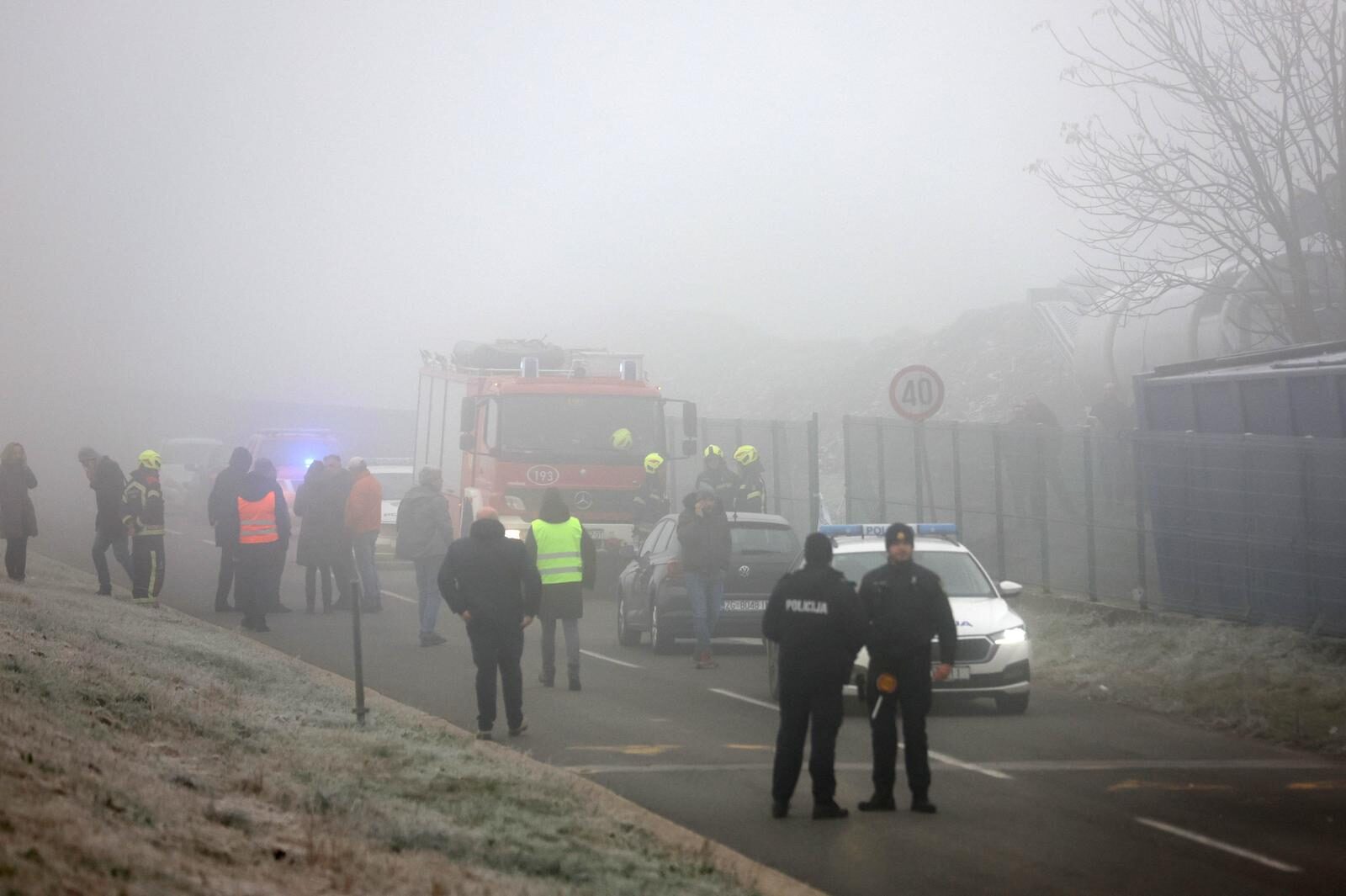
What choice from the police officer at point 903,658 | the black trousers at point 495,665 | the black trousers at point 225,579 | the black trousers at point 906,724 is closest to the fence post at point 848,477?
the black trousers at point 225,579

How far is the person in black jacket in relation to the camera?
31.7 feet

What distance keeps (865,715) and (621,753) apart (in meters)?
3.07

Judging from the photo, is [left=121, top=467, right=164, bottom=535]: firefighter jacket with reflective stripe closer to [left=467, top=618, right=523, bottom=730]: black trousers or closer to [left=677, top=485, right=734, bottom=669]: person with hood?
[left=677, top=485, right=734, bottom=669]: person with hood

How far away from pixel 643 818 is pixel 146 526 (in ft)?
41.6

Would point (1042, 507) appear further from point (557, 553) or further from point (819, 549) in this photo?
point (819, 549)

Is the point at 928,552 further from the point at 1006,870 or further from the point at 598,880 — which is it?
the point at 598,880

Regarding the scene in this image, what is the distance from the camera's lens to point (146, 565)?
20469mm

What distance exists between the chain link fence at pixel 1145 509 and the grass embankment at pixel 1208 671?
1.69ft

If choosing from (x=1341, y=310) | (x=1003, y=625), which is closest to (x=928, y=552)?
(x=1003, y=625)

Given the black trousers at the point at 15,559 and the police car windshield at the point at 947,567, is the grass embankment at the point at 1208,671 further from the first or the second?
the black trousers at the point at 15,559

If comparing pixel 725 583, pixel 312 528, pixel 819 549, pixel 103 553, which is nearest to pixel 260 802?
pixel 819 549

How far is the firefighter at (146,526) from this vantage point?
2012cm

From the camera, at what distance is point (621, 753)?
38.4ft

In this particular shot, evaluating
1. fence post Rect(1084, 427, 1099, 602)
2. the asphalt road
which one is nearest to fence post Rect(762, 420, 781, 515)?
fence post Rect(1084, 427, 1099, 602)
